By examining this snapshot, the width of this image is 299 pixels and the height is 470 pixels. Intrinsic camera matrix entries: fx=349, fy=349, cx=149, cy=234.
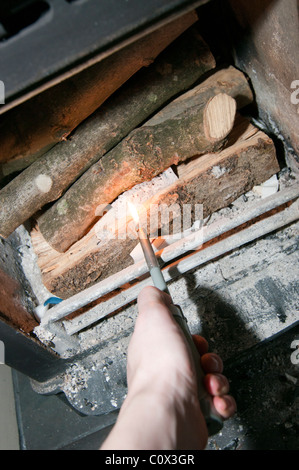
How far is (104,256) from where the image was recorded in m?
1.46

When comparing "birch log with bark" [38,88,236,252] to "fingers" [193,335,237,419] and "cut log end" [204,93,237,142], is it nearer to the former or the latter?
"cut log end" [204,93,237,142]

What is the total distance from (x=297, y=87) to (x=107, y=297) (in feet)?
3.79

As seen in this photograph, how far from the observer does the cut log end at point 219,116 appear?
3.82 ft

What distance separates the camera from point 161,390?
0.86 m

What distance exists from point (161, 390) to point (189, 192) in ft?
2.65

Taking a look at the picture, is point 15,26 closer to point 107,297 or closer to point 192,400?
point 192,400

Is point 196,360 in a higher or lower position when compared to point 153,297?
lower

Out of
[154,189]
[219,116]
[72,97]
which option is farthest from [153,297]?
[72,97]

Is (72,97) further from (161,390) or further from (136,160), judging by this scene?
(161,390)

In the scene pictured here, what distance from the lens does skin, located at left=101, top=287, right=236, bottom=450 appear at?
2.51 feet

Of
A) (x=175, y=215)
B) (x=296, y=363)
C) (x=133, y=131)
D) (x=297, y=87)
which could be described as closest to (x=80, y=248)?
(x=175, y=215)

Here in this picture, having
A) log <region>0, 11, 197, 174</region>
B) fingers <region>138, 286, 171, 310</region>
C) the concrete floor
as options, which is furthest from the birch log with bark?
the concrete floor

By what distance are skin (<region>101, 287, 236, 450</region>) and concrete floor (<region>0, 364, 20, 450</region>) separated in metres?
1.53

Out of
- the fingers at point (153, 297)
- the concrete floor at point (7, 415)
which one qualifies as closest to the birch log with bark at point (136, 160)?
the fingers at point (153, 297)
